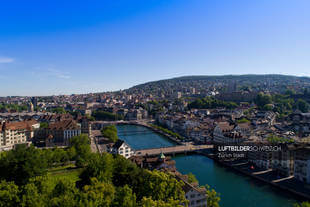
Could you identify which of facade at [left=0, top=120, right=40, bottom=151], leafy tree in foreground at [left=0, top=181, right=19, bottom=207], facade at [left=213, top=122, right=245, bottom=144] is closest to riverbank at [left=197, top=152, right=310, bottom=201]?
facade at [left=213, top=122, right=245, bottom=144]

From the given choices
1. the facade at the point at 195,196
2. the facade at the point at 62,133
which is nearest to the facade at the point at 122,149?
the facade at the point at 62,133

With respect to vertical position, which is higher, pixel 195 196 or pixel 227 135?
pixel 227 135

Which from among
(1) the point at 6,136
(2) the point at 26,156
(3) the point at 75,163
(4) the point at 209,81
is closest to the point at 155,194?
(2) the point at 26,156

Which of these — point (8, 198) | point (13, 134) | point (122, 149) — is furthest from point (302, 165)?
point (13, 134)

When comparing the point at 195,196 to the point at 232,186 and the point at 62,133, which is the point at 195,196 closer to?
the point at 232,186

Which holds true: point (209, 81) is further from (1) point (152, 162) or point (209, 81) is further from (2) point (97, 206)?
(2) point (97, 206)
